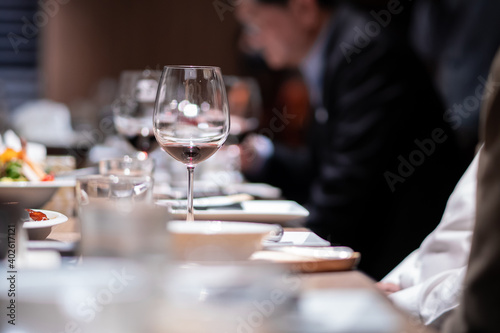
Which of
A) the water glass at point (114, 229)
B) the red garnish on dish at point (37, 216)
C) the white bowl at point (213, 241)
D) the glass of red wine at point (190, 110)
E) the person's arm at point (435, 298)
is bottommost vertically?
the person's arm at point (435, 298)

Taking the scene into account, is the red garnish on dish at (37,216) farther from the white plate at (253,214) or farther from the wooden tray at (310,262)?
the wooden tray at (310,262)

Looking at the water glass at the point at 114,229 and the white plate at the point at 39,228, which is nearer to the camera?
the water glass at the point at 114,229

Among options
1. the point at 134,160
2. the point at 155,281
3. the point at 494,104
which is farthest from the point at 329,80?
the point at 155,281

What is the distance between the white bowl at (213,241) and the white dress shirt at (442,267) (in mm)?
407

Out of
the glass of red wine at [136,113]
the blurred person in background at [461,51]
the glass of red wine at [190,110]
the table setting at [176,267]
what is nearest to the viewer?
the table setting at [176,267]

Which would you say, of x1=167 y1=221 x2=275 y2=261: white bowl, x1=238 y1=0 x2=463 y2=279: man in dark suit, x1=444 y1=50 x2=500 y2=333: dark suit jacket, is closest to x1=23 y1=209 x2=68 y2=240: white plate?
x1=167 y1=221 x2=275 y2=261: white bowl

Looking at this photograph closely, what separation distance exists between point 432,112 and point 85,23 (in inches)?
229

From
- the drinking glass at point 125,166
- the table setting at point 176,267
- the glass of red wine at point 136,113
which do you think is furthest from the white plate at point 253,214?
the glass of red wine at point 136,113

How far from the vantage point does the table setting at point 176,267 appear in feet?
1.76

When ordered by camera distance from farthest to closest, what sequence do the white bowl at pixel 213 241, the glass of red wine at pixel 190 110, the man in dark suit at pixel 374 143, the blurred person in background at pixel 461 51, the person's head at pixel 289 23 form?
1. the blurred person in background at pixel 461 51
2. the person's head at pixel 289 23
3. the man in dark suit at pixel 374 143
4. the glass of red wine at pixel 190 110
5. the white bowl at pixel 213 241

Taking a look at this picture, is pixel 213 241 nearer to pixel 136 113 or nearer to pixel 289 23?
pixel 136 113

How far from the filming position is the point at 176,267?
0.64 metres

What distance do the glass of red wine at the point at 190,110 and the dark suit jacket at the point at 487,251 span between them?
436 millimetres

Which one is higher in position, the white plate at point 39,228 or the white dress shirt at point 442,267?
the white plate at point 39,228
